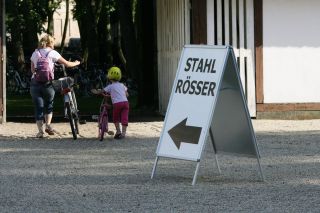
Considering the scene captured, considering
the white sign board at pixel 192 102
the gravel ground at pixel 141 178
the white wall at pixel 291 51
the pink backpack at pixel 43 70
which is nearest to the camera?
the gravel ground at pixel 141 178

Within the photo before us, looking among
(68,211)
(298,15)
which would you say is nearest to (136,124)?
(298,15)

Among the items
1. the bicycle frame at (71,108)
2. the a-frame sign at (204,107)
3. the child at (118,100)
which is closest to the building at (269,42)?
the child at (118,100)

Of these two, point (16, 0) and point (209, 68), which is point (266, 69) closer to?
point (209, 68)

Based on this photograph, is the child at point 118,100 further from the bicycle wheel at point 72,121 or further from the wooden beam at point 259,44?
the wooden beam at point 259,44

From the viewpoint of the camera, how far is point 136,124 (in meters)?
18.7

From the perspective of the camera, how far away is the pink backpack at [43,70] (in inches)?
611

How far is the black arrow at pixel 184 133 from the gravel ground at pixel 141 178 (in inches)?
19.0

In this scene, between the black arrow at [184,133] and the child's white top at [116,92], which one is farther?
the child's white top at [116,92]

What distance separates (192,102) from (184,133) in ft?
1.18

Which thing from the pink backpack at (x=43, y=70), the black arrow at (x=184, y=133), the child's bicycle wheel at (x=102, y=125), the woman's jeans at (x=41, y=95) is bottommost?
the child's bicycle wheel at (x=102, y=125)

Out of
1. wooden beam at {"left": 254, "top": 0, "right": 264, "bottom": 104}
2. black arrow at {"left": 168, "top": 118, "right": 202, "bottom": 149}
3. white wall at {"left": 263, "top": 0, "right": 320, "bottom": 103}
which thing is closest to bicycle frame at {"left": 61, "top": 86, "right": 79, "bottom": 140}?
wooden beam at {"left": 254, "top": 0, "right": 264, "bottom": 104}

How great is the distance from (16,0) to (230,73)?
28.5 meters

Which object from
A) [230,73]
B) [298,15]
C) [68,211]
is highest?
[298,15]

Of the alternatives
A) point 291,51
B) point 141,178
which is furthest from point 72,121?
point 291,51
